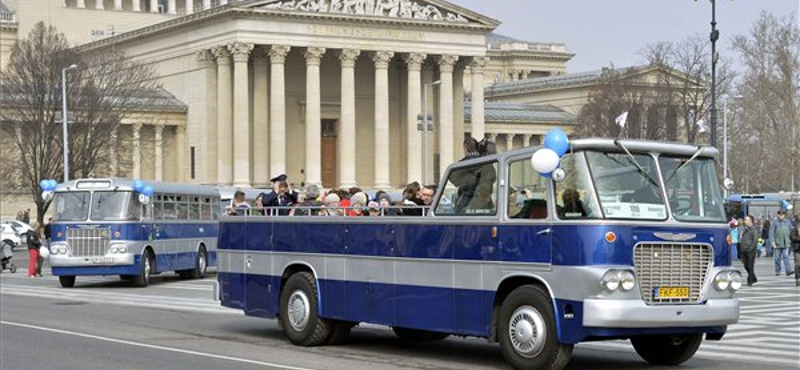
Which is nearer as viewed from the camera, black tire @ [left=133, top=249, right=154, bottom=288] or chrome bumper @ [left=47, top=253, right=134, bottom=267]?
chrome bumper @ [left=47, top=253, right=134, bottom=267]

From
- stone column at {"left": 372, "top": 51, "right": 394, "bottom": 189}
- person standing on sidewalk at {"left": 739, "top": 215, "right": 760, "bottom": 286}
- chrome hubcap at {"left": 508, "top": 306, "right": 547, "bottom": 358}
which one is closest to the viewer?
chrome hubcap at {"left": 508, "top": 306, "right": 547, "bottom": 358}

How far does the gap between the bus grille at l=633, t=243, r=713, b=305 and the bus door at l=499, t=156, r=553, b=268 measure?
1.03 meters

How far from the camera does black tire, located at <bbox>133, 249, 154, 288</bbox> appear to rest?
132ft

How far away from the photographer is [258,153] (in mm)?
94812

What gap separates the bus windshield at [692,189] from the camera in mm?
17062

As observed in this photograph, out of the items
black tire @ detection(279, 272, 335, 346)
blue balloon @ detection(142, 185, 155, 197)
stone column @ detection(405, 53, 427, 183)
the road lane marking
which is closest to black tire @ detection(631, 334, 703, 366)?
the road lane marking

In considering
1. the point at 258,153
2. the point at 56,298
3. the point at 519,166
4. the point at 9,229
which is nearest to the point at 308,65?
the point at 258,153

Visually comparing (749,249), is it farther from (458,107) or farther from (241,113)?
(458,107)

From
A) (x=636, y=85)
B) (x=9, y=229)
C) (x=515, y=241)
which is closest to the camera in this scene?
(x=515, y=241)

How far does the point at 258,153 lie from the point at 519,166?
256 feet

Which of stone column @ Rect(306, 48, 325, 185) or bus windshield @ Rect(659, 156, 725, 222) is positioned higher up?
stone column @ Rect(306, 48, 325, 185)

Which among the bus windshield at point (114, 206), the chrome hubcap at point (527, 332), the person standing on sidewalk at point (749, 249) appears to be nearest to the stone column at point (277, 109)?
the bus windshield at point (114, 206)

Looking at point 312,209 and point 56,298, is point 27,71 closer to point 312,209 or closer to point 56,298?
point 56,298

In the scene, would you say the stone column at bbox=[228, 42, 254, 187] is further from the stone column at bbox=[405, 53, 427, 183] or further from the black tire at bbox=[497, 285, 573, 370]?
the black tire at bbox=[497, 285, 573, 370]
